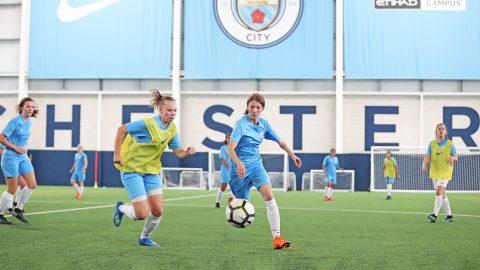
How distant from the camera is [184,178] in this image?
105 ft

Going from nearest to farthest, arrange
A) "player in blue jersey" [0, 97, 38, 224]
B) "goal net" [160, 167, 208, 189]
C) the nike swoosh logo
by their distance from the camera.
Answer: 1. "player in blue jersey" [0, 97, 38, 224]
2. "goal net" [160, 167, 208, 189]
3. the nike swoosh logo

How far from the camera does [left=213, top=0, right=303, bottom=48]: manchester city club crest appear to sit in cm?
3144

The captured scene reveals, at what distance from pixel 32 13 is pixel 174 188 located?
1258 cm

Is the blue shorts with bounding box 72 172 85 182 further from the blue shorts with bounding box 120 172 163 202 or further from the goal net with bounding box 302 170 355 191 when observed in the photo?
the blue shorts with bounding box 120 172 163 202

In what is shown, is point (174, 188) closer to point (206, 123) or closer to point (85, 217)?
point (206, 123)

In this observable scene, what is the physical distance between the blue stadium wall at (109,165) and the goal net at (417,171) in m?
0.87

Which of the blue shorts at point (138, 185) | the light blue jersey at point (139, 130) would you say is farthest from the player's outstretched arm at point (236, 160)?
the blue shorts at point (138, 185)

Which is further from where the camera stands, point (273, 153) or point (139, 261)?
point (273, 153)

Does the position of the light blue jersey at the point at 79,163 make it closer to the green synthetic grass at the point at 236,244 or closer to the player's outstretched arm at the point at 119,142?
the green synthetic grass at the point at 236,244

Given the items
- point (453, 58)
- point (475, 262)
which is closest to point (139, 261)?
point (475, 262)

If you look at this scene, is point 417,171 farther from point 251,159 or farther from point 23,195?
point 251,159

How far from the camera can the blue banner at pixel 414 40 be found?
31.1m

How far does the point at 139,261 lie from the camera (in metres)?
6.68

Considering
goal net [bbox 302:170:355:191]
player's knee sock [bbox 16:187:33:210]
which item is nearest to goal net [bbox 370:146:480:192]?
goal net [bbox 302:170:355:191]
